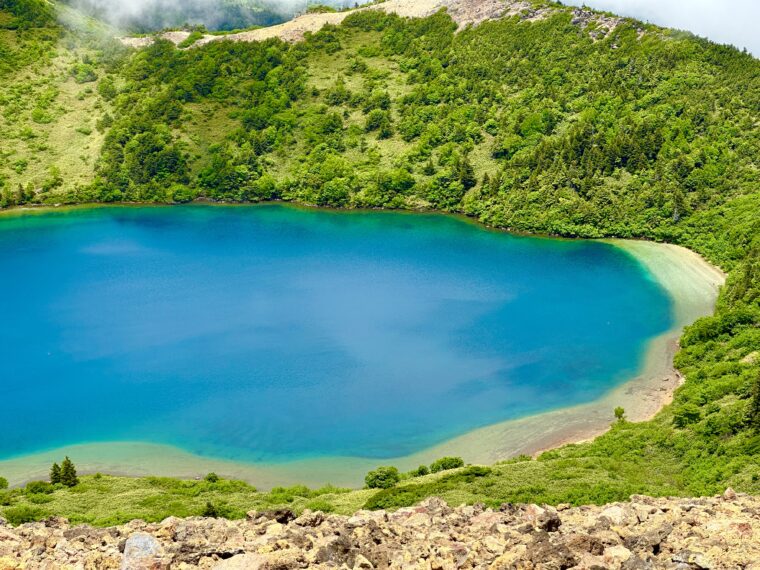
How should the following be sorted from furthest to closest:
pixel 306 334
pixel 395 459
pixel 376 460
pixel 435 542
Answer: pixel 306 334 < pixel 395 459 < pixel 376 460 < pixel 435 542

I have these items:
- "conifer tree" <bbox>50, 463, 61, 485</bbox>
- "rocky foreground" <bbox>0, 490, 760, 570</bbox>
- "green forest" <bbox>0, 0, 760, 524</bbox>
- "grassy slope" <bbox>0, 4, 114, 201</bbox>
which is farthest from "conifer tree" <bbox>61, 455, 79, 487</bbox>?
"grassy slope" <bbox>0, 4, 114, 201</bbox>

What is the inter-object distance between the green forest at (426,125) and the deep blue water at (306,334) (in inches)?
442

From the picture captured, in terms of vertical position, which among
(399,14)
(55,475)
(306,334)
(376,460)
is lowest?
(376,460)

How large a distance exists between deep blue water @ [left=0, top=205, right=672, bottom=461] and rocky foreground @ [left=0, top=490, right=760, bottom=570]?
28208 millimetres

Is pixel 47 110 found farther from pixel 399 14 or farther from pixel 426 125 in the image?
pixel 399 14

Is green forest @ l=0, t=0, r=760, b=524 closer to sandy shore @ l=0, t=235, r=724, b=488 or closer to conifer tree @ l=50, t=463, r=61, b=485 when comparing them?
sandy shore @ l=0, t=235, r=724, b=488

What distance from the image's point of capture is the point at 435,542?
105 ft

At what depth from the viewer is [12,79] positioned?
171 m

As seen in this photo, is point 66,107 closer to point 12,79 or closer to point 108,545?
point 12,79

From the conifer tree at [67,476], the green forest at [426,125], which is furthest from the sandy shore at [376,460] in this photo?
the green forest at [426,125]

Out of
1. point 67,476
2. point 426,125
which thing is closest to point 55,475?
point 67,476

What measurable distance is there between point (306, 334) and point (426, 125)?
263 ft

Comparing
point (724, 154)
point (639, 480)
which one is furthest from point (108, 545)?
point (724, 154)

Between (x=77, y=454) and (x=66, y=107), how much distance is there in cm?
12511
